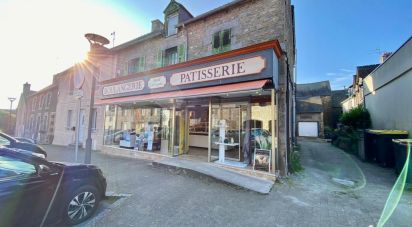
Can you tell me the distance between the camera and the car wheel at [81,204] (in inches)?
133

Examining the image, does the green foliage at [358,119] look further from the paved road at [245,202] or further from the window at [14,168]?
the window at [14,168]

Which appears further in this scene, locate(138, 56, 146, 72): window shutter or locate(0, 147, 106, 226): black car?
locate(138, 56, 146, 72): window shutter

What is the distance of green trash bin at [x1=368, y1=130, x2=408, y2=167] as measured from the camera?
8.16 meters

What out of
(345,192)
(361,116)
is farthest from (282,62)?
(361,116)

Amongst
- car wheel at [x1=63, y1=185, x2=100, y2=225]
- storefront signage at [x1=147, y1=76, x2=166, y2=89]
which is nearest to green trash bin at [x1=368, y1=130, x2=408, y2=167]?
storefront signage at [x1=147, y1=76, x2=166, y2=89]

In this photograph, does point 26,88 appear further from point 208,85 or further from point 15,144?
point 208,85

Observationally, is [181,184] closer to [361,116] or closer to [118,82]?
[118,82]

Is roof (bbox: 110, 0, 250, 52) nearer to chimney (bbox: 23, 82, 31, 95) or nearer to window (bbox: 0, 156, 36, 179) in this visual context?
window (bbox: 0, 156, 36, 179)

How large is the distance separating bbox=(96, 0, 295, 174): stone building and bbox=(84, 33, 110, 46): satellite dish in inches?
112

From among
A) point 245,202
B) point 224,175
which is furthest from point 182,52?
point 245,202

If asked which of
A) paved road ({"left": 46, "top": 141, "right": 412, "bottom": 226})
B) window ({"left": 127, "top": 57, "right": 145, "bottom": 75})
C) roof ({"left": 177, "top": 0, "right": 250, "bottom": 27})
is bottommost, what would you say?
paved road ({"left": 46, "top": 141, "right": 412, "bottom": 226})

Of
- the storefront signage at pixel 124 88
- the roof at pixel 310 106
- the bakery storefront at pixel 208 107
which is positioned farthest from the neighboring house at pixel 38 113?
the roof at pixel 310 106

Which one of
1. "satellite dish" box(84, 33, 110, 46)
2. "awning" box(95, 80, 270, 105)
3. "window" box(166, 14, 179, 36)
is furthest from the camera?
"window" box(166, 14, 179, 36)

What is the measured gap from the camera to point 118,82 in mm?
10422
